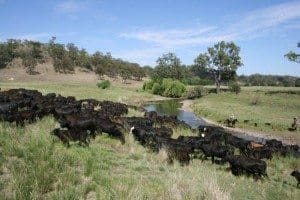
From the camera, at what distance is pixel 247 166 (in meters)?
15.8

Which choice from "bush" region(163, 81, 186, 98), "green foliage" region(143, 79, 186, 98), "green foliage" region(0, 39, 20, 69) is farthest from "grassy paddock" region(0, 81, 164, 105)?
"green foliage" region(0, 39, 20, 69)

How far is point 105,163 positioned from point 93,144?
9.57 feet

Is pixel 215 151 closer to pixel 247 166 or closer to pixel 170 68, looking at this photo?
pixel 247 166

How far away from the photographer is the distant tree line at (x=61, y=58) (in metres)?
105

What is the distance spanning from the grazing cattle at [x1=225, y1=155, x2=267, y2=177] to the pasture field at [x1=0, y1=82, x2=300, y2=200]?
422mm

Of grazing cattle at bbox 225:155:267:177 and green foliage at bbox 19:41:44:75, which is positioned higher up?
green foliage at bbox 19:41:44:75

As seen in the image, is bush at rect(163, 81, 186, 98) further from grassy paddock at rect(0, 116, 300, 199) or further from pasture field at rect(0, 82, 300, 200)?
grassy paddock at rect(0, 116, 300, 199)

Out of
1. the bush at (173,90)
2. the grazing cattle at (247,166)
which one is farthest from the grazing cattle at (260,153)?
the bush at (173,90)

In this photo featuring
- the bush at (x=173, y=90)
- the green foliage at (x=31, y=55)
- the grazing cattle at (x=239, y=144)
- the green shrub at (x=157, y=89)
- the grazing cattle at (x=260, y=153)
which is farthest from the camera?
the green foliage at (x=31, y=55)

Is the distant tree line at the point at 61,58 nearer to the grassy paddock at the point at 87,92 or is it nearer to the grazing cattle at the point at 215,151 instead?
the grassy paddock at the point at 87,92

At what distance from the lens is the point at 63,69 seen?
108 metres

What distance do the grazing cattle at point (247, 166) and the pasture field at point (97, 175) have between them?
1.39 feet

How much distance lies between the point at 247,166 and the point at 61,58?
104 m

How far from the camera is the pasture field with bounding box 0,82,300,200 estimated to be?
28.6ft
